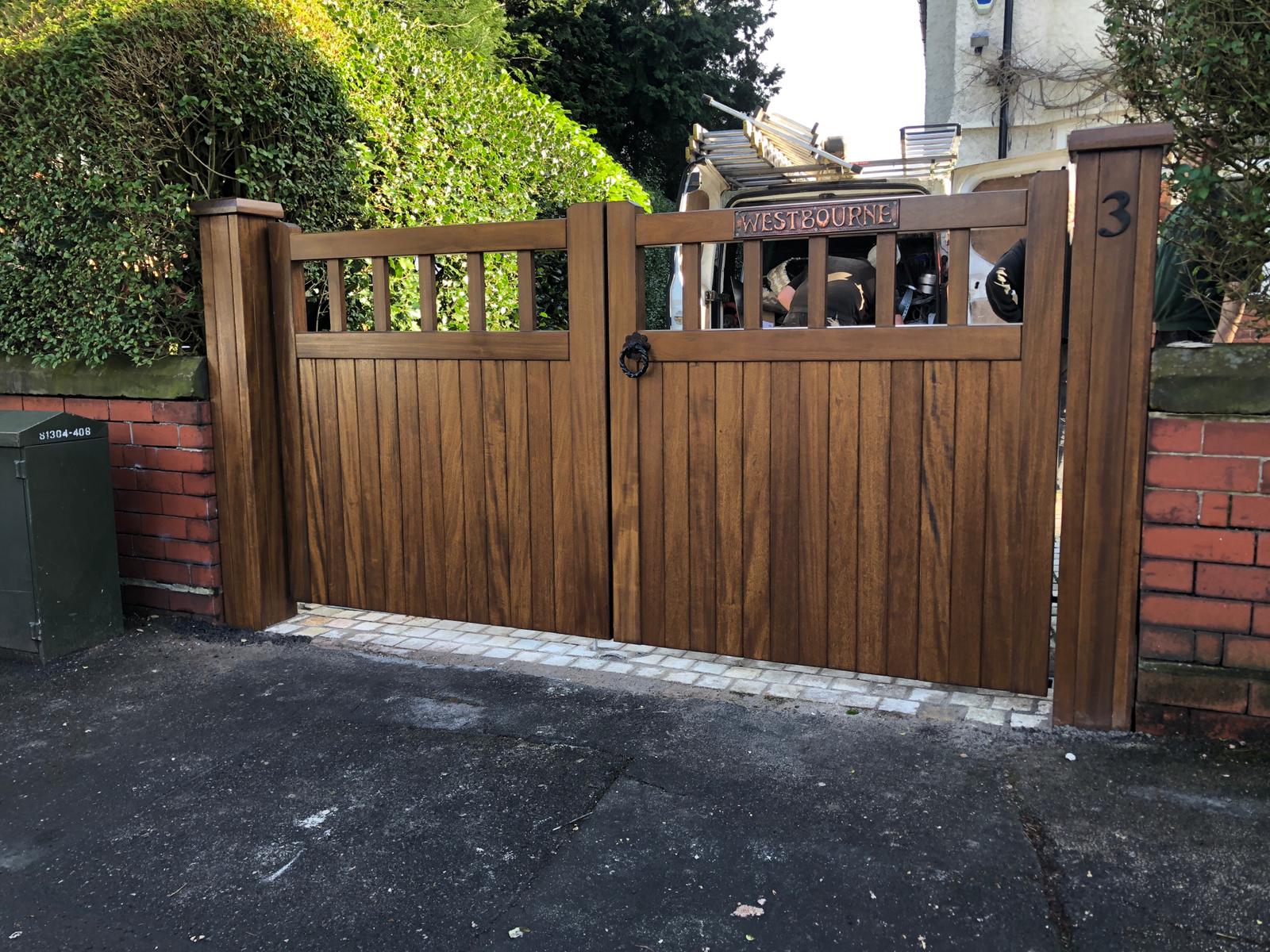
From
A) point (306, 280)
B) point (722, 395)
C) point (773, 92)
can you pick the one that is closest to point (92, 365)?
point (306, 280)

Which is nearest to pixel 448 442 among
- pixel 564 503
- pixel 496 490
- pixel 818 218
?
pixel 496 490

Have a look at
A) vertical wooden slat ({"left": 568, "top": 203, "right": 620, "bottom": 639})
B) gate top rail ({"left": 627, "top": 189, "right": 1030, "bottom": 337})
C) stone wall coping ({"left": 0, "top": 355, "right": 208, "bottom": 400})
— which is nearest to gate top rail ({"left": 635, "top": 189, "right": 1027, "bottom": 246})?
gate top rail ({"left": 627, "top": 189, "right": 1030, "bottom": 337})

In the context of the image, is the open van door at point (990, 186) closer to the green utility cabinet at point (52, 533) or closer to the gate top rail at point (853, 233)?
the gate top rail at point (853, 233)

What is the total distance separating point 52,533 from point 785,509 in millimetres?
3056

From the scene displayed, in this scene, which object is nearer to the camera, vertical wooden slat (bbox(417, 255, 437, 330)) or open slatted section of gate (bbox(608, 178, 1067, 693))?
open slatted section of gate (bbox(608, 178, 1067, 693))

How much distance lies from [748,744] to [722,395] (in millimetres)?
1315

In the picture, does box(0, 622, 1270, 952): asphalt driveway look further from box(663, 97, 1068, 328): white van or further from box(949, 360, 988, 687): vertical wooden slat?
box(663, 97, 1068, 328): white van

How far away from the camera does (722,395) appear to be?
3.74 meters

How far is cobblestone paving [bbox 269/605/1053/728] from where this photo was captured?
139 inches

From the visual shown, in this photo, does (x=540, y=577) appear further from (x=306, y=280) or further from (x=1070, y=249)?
(x=1070, y=249)

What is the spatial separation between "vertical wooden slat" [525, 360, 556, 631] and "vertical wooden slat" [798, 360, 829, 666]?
3.53 feet

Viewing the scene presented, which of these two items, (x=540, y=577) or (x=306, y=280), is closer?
(x=540, y=577)

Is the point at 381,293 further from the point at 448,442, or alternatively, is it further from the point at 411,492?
the point at 411,492

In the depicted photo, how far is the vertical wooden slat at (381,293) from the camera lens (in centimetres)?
429
